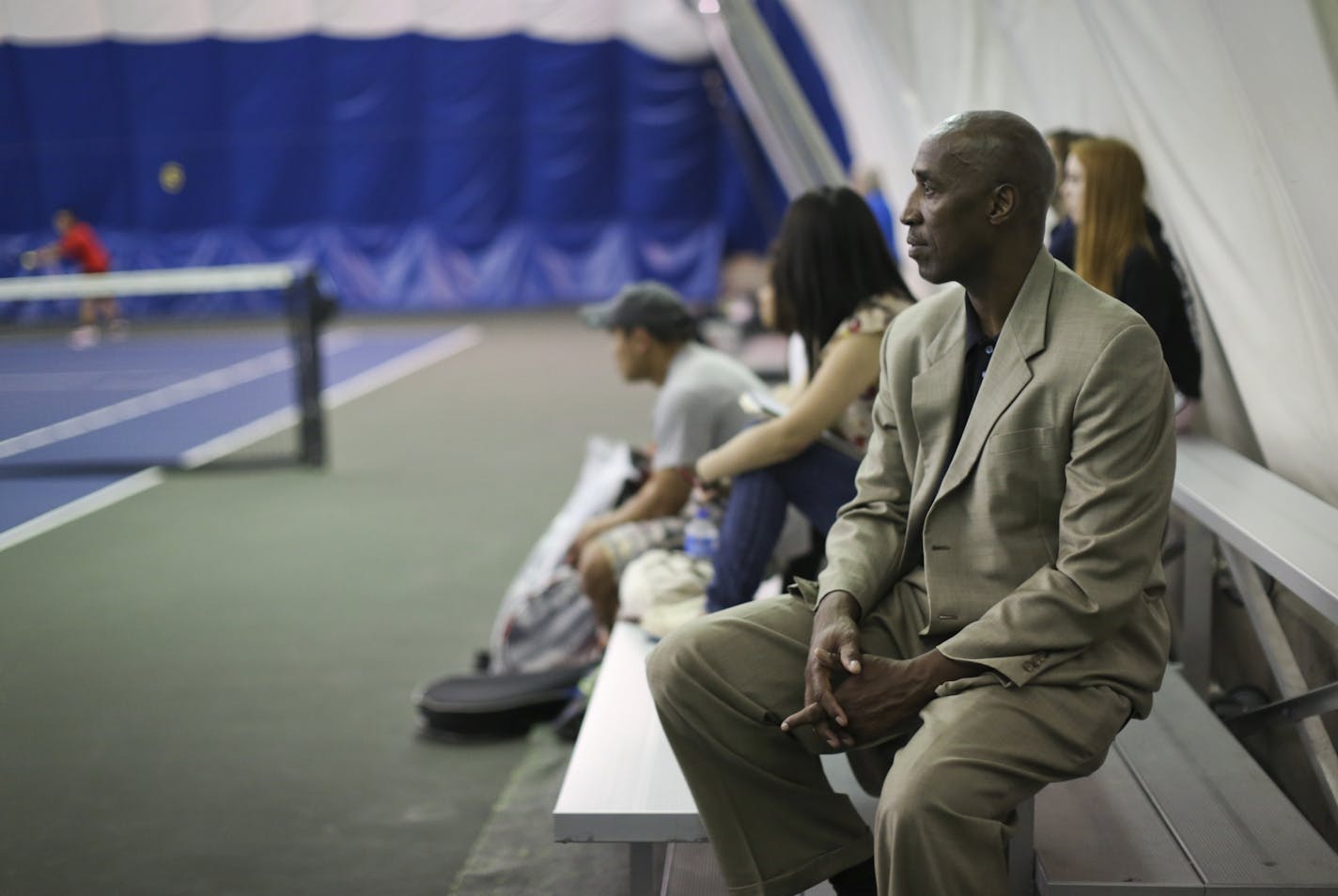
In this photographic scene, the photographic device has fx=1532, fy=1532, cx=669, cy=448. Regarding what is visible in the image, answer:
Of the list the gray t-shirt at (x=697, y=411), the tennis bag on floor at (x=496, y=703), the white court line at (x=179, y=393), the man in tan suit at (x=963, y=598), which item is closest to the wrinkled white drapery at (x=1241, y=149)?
the man in tan suit at (x=963, y=598)

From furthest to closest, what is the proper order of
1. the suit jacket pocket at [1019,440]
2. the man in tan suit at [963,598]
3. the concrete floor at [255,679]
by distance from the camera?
the concrete floor at [255,679] → the suit jacket pocket at [1019,440] → the man in tan suit at [963,598]

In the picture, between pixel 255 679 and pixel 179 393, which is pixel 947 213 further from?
pixel 179 393

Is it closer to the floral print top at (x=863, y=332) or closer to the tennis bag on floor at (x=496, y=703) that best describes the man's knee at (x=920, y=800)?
the floral print top at (x=863, y=332)

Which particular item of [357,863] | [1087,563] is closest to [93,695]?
[357,863]

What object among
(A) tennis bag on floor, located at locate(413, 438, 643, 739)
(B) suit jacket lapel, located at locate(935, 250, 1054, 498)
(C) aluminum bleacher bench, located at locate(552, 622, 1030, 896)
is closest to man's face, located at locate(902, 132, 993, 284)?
(B) suit jacket lapel, located at locate(935, 250, 1054, 498)

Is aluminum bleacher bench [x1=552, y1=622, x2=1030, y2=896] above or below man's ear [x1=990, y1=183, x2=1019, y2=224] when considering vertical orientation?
below

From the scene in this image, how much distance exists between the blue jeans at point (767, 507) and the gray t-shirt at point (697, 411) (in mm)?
866

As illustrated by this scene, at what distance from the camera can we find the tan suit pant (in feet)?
7.91

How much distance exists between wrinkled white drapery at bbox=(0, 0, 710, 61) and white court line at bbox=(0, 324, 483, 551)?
1077 mm

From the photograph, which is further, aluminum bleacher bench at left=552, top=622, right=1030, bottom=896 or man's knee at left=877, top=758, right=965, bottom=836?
aluminum bleacher bench at left=552, top=622, right=1030, bottom=896

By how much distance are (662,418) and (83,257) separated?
488cm

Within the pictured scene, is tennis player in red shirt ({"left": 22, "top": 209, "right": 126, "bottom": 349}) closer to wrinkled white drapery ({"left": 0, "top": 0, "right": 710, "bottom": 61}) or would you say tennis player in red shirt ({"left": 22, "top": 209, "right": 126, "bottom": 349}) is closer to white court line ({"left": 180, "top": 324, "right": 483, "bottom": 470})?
wrinkled white drapery ({"left": 0, "top": 0, "right": 710, "bottom": 61})

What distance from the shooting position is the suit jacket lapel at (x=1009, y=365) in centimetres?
254

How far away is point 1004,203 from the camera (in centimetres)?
259
